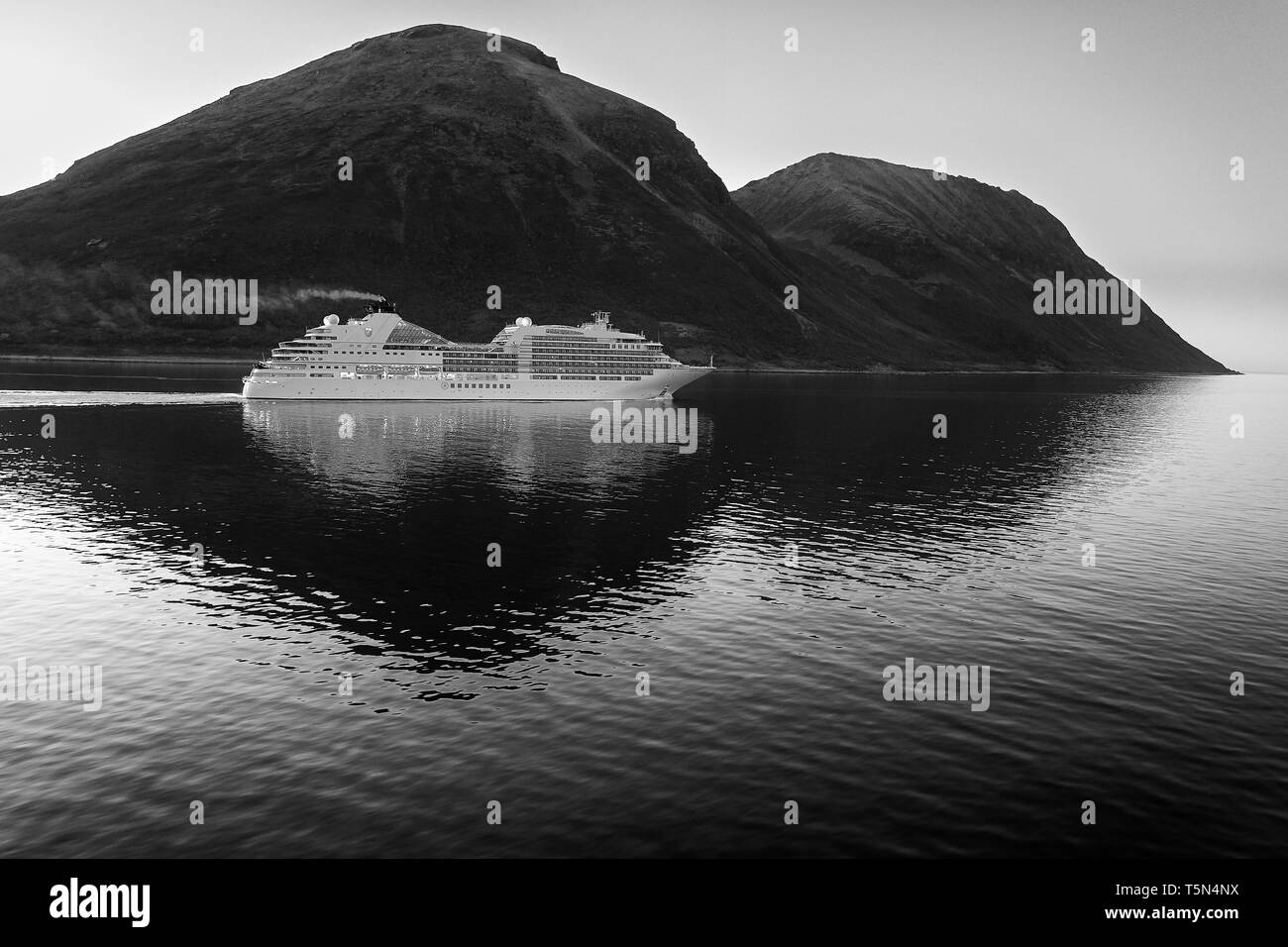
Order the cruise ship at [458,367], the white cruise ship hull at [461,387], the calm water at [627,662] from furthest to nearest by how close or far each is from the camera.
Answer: the cruise ship at [458,367], the white cruise ship hull at [461,387], the calm water at [627,662]

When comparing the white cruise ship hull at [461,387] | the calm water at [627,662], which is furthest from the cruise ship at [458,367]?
the calm water at [627,662]

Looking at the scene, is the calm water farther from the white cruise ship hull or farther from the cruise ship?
the cruise ship

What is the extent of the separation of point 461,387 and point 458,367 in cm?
674

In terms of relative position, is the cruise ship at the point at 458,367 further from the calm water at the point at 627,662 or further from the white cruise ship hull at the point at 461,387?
the calm water at the point at 627,662

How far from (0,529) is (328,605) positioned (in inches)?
1040

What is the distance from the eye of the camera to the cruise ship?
15712 cm

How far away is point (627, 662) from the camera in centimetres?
3152

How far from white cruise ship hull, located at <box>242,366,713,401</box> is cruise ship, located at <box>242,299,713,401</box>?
180 mm

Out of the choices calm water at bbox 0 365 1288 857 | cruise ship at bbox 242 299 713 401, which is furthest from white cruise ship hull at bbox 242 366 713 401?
calm water at bbox 0 365 1288 857

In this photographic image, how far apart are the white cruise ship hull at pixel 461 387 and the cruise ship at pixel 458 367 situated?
0.18 meters

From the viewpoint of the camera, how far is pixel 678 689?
2889cm

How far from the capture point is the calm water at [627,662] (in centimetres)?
2072
